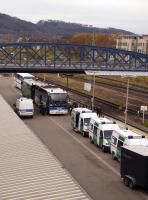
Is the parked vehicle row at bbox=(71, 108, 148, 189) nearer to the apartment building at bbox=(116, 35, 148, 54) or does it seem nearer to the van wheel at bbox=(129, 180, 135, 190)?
the van wheel at bbox=(129, 180, 135, 190)

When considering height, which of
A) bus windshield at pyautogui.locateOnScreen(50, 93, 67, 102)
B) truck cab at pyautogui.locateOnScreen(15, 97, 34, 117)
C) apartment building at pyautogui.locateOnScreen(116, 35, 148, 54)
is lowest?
truck cab at pyautogui.locateOnScreen(15, 97, 34, 117)

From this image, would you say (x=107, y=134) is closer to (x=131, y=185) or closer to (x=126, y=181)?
(x=126, y=181)

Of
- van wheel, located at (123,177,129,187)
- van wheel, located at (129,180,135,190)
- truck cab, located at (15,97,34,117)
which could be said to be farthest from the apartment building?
van wheel, located at (129,180,135,190)

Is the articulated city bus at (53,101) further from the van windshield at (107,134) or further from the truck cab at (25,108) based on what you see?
the van windshield at (107,134)

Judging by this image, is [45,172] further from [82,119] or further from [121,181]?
[82,119]

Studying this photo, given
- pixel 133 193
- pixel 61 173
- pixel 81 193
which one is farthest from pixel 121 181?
pixel 81 193

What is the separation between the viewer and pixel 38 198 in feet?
49.6

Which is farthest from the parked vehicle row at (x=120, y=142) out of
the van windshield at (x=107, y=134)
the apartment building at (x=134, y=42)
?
the apartment building at (x=134, y=42)

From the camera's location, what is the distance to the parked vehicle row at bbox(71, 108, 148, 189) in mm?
20594

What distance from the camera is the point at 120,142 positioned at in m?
25.6

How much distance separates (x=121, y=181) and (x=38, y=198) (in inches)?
322

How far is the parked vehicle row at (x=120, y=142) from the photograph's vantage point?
2059 cm

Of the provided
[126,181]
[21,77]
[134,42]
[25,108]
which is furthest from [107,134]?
[134,42]

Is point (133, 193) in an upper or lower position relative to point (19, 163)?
lower
